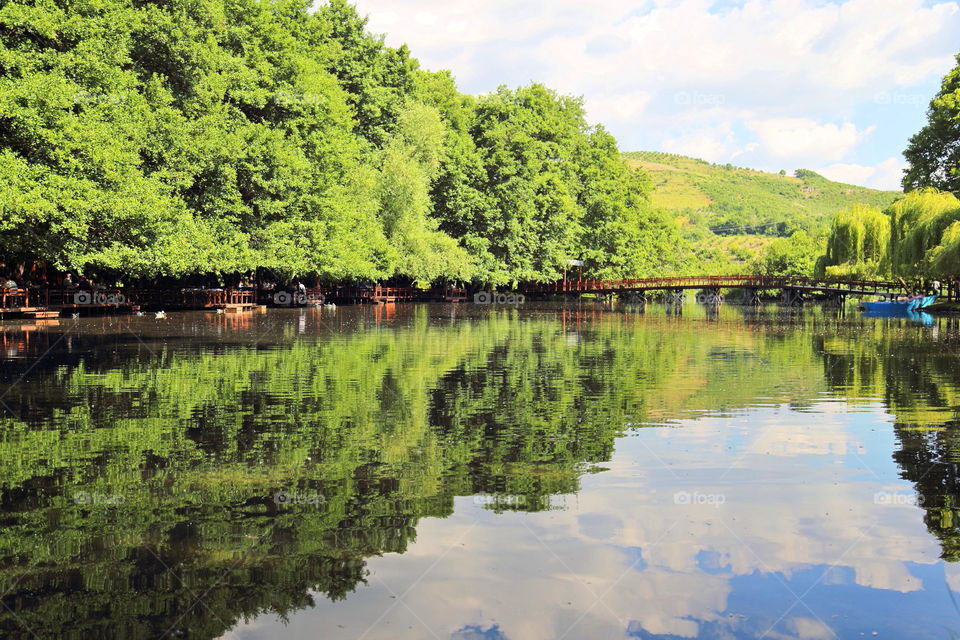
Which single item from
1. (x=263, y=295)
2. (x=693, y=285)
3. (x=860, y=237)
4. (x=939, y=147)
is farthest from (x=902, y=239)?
(x=263, y=295)

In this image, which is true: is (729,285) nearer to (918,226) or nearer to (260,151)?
(918,226)

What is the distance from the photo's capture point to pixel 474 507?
33.9 ft

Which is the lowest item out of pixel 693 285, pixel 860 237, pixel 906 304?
pixel 906 304

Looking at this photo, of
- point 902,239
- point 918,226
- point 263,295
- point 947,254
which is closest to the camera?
point 947,254

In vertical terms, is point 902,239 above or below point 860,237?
below

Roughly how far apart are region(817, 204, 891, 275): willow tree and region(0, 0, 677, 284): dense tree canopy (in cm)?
2645

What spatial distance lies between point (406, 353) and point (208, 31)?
103 ft

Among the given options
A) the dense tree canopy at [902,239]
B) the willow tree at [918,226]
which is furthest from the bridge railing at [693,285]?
the willow tree at [918,226]

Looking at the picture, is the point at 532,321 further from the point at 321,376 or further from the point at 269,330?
the point at 321,376

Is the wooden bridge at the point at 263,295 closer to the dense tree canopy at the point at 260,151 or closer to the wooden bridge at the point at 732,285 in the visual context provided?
the wooden bridge at the point at 732,285

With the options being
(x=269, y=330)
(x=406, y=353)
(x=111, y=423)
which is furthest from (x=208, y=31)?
(x=111, y=423)

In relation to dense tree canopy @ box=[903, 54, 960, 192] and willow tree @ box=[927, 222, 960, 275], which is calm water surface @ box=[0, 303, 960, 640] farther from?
dense tree canopy @ box=[903, 54, 960, 192]

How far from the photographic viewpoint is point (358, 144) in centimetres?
7212

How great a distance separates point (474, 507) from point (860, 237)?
81.2 m
